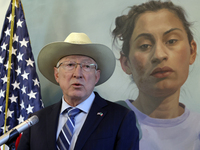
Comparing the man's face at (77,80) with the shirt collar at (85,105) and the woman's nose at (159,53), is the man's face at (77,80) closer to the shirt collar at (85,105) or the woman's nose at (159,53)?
the shirt collar at (85,105)

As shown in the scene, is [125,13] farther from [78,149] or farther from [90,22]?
[78,149]

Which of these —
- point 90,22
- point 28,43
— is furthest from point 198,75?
point 28,43

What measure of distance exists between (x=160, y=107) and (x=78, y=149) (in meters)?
A: 0.81

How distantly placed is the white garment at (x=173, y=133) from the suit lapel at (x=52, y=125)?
2.45ft

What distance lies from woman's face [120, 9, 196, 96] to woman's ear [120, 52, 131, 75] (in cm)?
8

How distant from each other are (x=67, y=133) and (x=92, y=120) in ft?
0.66

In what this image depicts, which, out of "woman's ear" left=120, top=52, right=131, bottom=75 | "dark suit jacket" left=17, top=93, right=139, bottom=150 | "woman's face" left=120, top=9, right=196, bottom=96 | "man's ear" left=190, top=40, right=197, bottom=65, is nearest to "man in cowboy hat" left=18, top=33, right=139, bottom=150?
"dark suit jacket" left=17, top=93, right=139, bottom=150

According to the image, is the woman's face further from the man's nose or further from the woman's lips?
the man's nose

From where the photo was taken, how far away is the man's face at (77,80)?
1.59 meters

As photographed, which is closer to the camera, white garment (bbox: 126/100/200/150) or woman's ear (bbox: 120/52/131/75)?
white garment (bbox: 126/100/200/150)

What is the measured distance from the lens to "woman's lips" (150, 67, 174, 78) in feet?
5.95

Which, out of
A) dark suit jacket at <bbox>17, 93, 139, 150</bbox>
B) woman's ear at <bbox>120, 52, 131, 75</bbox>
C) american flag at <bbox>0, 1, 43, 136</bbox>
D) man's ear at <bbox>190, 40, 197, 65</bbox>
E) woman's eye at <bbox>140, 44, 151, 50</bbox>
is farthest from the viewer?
american flag at <bbox>0, 1, 43, 136</bbox>

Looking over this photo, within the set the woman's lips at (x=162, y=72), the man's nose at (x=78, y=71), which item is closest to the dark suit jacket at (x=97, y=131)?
the man's nose at (x=78, y=71)

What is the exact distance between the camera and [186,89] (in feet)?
5.89
